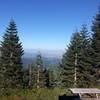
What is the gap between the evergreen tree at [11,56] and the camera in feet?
106

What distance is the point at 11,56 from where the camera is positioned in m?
32.5

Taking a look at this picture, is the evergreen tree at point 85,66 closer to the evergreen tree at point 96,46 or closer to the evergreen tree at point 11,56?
the evergreen tree at point 96,46

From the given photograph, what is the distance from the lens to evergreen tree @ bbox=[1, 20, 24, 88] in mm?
32188

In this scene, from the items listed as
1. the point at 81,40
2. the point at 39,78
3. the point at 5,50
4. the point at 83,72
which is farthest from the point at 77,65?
the point at 39,78

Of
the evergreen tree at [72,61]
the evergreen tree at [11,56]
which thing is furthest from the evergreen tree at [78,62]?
the evergreen tree at [11,56]

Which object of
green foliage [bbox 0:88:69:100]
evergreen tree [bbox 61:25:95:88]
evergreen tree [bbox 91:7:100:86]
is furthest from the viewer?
evergreen tree [bbox 61:25:95:88]

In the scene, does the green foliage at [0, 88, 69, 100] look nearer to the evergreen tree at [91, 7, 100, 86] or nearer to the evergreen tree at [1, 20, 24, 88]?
the evergreen tree at [91, 7, 100, 86]

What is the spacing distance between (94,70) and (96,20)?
7.38 meters

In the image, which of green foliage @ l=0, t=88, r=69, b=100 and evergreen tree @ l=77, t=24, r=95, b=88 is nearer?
green foliage @ l=0, t=88, r=69, b=100

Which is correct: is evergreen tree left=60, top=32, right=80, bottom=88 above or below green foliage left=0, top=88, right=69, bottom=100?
above

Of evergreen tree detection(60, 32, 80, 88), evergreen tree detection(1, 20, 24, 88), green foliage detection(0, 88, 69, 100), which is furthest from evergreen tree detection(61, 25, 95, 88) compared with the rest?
green foliage detection(0, 88, 69, 100)

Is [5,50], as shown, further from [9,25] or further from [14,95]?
[14,95]

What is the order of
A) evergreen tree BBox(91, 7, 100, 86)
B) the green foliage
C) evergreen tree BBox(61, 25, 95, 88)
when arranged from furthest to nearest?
1. evergreen tree BBox(61, 25, 95, 88)
2. evergreen tree BBox(91, 7, 100, 86)
3. the green foliage

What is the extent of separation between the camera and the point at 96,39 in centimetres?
2966
